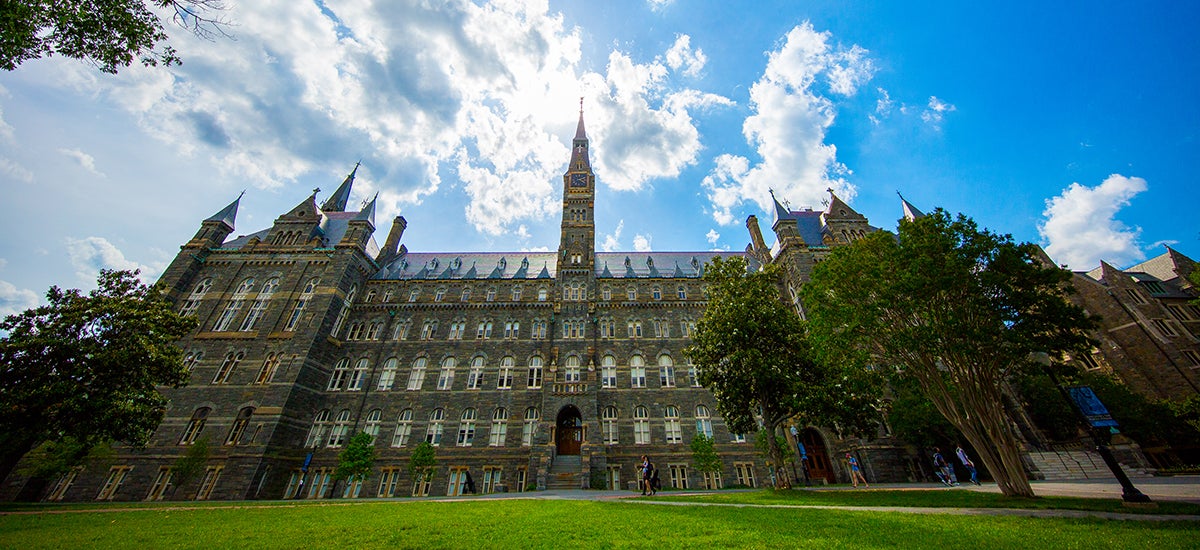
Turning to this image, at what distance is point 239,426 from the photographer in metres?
27.2

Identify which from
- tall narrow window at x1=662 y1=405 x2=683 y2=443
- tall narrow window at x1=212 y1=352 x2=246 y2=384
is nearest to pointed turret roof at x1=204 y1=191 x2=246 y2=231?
tall narrow window at x1=212 y1=352 x2=246 y2=384

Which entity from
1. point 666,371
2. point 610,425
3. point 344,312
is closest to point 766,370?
point 666,371

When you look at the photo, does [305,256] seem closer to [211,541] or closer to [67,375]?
[67,375]

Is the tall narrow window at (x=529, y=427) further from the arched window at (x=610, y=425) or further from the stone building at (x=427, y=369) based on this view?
the arched window at (x=610, y=425)

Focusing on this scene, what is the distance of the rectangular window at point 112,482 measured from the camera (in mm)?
24125

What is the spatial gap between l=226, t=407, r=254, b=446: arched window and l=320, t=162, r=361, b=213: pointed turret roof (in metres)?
22.7

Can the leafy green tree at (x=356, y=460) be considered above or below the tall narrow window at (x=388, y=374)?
below

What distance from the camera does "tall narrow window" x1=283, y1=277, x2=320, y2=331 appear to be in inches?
1246

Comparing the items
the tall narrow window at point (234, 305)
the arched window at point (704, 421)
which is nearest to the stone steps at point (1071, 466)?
the arched window at point (704, 421)

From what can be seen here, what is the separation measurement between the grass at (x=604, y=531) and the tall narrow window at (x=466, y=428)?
1755cm

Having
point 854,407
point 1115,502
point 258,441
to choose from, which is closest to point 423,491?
point 258,441

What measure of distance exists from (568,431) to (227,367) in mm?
25586

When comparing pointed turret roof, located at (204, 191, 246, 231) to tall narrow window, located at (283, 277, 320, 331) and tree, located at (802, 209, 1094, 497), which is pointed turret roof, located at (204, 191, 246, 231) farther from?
tree, located at (802, 209, 1094, 497)

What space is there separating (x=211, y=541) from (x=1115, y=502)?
22226 mm
